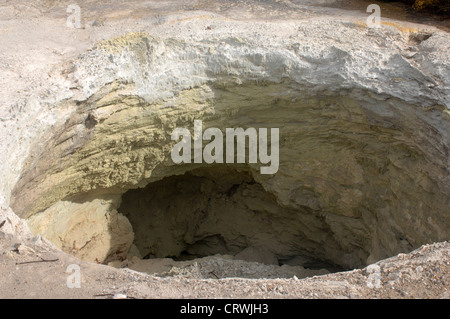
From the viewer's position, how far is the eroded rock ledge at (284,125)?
5.27 m

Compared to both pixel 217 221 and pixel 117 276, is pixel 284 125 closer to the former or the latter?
pixel 217 221

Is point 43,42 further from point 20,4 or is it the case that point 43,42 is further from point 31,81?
point 20,4

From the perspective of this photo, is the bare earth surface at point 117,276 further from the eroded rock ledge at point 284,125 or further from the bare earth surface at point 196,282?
the eroded rock ledge at point 284,125

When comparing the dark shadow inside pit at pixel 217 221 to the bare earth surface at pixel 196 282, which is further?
the dark shadow inside pit at pixel 217 221

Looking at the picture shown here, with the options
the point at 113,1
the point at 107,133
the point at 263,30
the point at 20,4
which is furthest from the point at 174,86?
the point at 20,4

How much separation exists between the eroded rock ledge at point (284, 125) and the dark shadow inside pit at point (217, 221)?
0.52 m

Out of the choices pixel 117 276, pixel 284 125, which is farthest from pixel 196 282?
pixel 284 125

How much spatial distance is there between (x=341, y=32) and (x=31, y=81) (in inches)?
161

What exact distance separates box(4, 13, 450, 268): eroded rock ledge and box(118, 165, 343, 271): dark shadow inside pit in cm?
52

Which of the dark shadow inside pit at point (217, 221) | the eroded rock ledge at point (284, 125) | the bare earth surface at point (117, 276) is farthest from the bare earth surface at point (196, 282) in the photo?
the dark shadow inside pit at point (217, 221)

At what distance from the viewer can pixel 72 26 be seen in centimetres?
622

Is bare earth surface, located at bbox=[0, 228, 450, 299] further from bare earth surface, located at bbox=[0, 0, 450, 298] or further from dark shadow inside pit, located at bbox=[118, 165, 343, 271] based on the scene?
dark shadow inside pit, located at bbox=[118, 165, 343, 271]

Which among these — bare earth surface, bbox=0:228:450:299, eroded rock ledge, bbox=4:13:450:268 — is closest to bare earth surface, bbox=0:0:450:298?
bare earth surface, bbox=0:228:450:299

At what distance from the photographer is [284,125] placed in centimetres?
647
